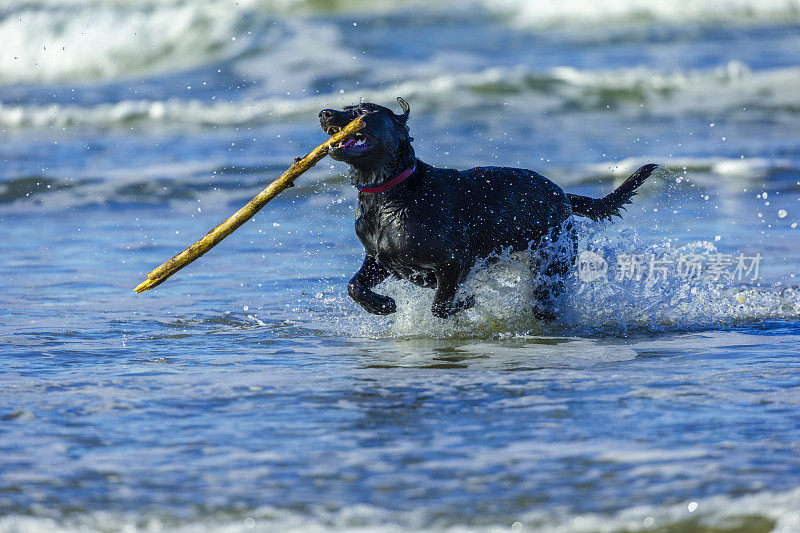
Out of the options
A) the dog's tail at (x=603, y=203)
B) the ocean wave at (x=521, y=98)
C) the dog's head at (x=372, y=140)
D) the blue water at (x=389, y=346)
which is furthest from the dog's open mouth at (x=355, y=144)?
the ocean wave at (x=521, y=98)

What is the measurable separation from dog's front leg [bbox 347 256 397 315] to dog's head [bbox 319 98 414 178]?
0.60m

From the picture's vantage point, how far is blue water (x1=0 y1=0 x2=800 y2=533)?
3381mm

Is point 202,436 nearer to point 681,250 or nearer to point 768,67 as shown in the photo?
point 681,250

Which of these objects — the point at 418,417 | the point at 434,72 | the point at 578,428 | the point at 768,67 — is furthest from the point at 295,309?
the point at 768,67

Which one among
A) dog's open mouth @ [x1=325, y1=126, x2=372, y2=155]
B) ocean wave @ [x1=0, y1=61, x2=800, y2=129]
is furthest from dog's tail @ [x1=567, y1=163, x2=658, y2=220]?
ocean wave @ [x1=0, y1=61, x2=800, y2=129]

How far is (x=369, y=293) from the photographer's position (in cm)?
568

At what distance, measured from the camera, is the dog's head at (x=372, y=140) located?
5.23 meters

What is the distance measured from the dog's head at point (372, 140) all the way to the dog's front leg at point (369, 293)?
1.98ft

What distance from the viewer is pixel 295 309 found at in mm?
6574

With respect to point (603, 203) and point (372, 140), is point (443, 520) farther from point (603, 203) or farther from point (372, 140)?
point (603, 203)

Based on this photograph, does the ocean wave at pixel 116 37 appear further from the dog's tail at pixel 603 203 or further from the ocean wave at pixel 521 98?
the dog's tail at pixel 603 203

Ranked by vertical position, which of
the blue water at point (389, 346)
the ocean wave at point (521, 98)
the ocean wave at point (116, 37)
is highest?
the ocean wave at point (116, 37)

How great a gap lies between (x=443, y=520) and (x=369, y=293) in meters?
2.58

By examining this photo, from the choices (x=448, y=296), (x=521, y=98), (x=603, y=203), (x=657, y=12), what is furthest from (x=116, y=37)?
(x=448, y=296)
